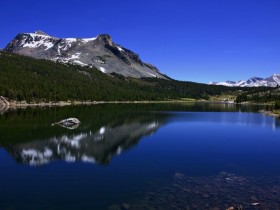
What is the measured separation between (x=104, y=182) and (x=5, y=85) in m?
173

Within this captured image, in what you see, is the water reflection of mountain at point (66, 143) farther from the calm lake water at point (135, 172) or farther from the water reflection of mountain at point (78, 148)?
the calm lake water at point (135, 172)

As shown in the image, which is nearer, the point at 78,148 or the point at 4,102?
the point at 78,148

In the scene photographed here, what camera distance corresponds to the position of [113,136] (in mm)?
68938

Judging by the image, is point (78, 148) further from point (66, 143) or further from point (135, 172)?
point (135, 172)

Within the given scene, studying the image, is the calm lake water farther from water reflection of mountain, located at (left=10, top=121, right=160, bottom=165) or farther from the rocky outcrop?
the rocky outcrop

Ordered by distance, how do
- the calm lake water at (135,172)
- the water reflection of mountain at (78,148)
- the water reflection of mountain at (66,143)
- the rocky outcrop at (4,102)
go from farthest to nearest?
the rocky outcrop at (4,102) → the water reflection of mountain at (66,143) → the water reflection of mountain at (78,148) → the calm lake water at (135,172)

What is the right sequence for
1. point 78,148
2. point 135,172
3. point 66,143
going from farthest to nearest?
1. point 66,143
2. point 78,148
3. point 135,172

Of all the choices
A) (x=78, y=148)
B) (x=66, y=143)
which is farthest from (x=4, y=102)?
(x=78, y=148)

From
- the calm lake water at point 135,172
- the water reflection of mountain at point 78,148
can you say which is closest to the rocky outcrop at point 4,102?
the calm lake water at point 135,172

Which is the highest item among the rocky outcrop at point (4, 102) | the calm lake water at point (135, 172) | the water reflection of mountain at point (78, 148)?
the rocky outcrop at point (4, 102)

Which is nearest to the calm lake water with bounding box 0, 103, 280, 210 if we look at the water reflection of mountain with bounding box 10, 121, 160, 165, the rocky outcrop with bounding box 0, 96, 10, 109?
the water reflection of mountain with bounding box 10, 121, 160, 165

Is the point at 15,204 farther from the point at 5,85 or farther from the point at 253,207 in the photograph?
the point at 5,85

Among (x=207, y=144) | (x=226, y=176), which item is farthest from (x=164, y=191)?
(x=207, y=144)

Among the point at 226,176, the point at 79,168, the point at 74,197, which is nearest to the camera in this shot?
the point at 74,197
